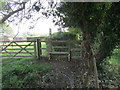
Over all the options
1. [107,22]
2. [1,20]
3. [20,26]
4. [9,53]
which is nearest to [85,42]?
[107,22]

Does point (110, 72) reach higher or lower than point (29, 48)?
lower

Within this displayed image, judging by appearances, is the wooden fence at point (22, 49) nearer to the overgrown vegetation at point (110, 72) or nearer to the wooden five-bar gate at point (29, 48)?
the wooden five-bar gate at point (29, 48)

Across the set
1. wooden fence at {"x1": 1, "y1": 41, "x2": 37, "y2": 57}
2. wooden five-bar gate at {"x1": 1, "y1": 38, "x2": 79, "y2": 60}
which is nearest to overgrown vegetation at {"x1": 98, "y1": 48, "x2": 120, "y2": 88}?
wooden five-bar gate at {"x1": 1, "y1": 38, "x2": 79, "y2": 60}

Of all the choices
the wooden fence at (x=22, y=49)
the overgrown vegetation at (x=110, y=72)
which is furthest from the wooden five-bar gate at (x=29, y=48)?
the overgrown vegetation at (x=110, y=72)

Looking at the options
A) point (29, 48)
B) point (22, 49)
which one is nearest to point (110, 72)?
point (29, 48)

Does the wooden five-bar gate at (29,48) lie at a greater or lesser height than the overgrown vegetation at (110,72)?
greater

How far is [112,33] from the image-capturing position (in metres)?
1.23

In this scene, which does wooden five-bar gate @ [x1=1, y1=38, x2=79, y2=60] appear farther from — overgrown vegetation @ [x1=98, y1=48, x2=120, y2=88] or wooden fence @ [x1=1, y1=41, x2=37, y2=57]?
overgrown vegetation @ [x1=98, y1=48, x2=120, y2=88]

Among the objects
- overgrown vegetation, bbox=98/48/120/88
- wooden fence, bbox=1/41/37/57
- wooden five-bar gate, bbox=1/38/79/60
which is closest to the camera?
overgrown vegetation, bbox=98/48/120/88

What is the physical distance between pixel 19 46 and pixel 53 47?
1548mm

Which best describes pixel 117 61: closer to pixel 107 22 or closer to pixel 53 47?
pixel 107 22

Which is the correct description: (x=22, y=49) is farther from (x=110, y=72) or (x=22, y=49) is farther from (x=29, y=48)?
(x=110, y=72)

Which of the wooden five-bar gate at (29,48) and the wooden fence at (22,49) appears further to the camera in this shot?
the wooden fence at (22,49)

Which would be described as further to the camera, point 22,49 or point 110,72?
point 22,49
